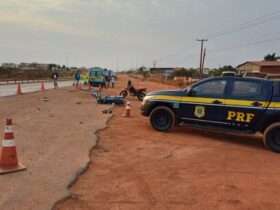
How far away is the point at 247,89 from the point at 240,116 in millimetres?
773

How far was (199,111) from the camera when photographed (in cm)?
880

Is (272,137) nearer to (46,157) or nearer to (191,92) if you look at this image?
(191,92)

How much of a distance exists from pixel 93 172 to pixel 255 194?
9.12 feet

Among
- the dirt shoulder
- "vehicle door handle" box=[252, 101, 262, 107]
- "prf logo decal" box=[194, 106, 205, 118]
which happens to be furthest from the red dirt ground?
"vehicle door handle" box=[252, 101, 262, 107]

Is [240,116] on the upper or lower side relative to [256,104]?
lower

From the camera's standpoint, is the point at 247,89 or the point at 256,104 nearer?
the point at 256,104

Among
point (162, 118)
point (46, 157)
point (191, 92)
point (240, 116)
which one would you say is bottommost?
point (46, 157)

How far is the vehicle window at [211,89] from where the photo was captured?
8562mm

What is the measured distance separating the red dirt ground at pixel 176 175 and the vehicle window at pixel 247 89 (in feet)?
4.52


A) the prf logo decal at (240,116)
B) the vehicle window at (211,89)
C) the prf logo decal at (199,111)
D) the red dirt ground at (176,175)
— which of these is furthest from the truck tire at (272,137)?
the prf logo decal at (199,111)

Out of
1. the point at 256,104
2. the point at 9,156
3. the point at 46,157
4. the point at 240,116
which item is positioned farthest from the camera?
the point at 240,116

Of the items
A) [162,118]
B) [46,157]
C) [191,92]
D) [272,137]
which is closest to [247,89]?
[272,137]

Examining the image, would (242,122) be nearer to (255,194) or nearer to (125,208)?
(255,194)

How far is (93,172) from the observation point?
5449 millimetres
